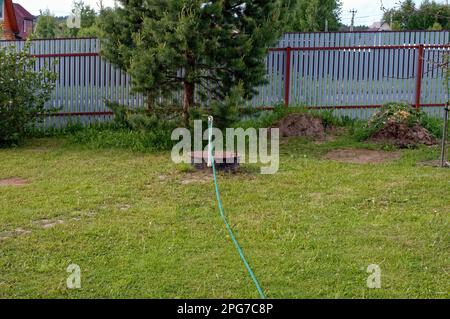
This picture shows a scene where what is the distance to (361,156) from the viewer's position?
10.1 m

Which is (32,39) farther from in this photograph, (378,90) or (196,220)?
(196,220)

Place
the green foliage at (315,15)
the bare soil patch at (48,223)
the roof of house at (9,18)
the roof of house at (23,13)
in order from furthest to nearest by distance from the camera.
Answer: the roof of house at (23,13) < the green foliage at (315,15) < the roof of house at (9,18) < the bare soil patch at (48,223)

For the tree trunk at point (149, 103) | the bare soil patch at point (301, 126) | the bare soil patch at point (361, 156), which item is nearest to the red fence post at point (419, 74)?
the bare soil patch at point (301, 126)

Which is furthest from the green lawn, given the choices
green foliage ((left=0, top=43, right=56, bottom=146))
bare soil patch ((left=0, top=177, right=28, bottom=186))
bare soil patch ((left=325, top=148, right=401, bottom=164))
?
green foliage ((left=0, top=43, right=56, bottom=146))

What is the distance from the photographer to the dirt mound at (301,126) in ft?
38.6

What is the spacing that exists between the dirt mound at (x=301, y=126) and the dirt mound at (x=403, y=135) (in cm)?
117

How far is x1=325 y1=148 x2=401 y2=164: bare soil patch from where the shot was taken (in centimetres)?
972

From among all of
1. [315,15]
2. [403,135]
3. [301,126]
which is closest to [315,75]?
[301,126]

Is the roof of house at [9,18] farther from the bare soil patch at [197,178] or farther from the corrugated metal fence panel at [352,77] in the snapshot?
the bare soil patch at [197,178]

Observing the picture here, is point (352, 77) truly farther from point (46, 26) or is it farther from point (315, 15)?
point (46, 26)

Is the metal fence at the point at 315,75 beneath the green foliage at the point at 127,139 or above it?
above

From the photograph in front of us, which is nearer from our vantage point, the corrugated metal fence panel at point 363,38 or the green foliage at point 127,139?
the green foliage at point 127,139

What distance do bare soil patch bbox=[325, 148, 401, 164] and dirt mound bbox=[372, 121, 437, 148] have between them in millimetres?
547

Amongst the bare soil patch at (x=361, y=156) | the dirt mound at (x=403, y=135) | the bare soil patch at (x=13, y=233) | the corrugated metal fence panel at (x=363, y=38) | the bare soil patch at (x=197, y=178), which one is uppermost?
the corrugated metal fence panel at (x=363, y=38)
